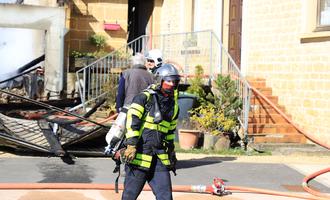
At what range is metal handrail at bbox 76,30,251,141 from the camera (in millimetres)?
13062

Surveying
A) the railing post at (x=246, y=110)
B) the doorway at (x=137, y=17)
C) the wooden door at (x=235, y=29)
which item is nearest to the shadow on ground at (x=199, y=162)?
the railing post at (x=246, y=110)

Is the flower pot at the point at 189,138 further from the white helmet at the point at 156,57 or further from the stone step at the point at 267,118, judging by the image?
the white helmet at the point at 156,57

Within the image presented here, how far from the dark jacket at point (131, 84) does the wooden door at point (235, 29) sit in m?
6.88

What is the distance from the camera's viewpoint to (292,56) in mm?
12594

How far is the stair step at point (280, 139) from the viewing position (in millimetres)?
11562

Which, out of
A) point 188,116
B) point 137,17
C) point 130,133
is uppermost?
point 137,17

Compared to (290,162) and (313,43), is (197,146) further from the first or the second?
(313,43)

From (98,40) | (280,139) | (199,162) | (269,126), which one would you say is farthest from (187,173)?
(98,40)

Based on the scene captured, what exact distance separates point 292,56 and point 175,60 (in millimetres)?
3272

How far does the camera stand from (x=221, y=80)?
11.6 m

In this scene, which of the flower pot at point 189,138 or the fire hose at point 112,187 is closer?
the fire hose at point 112,187

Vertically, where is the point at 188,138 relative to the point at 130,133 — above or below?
below

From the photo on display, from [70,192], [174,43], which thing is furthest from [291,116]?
[70,192]

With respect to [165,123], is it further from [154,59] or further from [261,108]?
[261,108]
